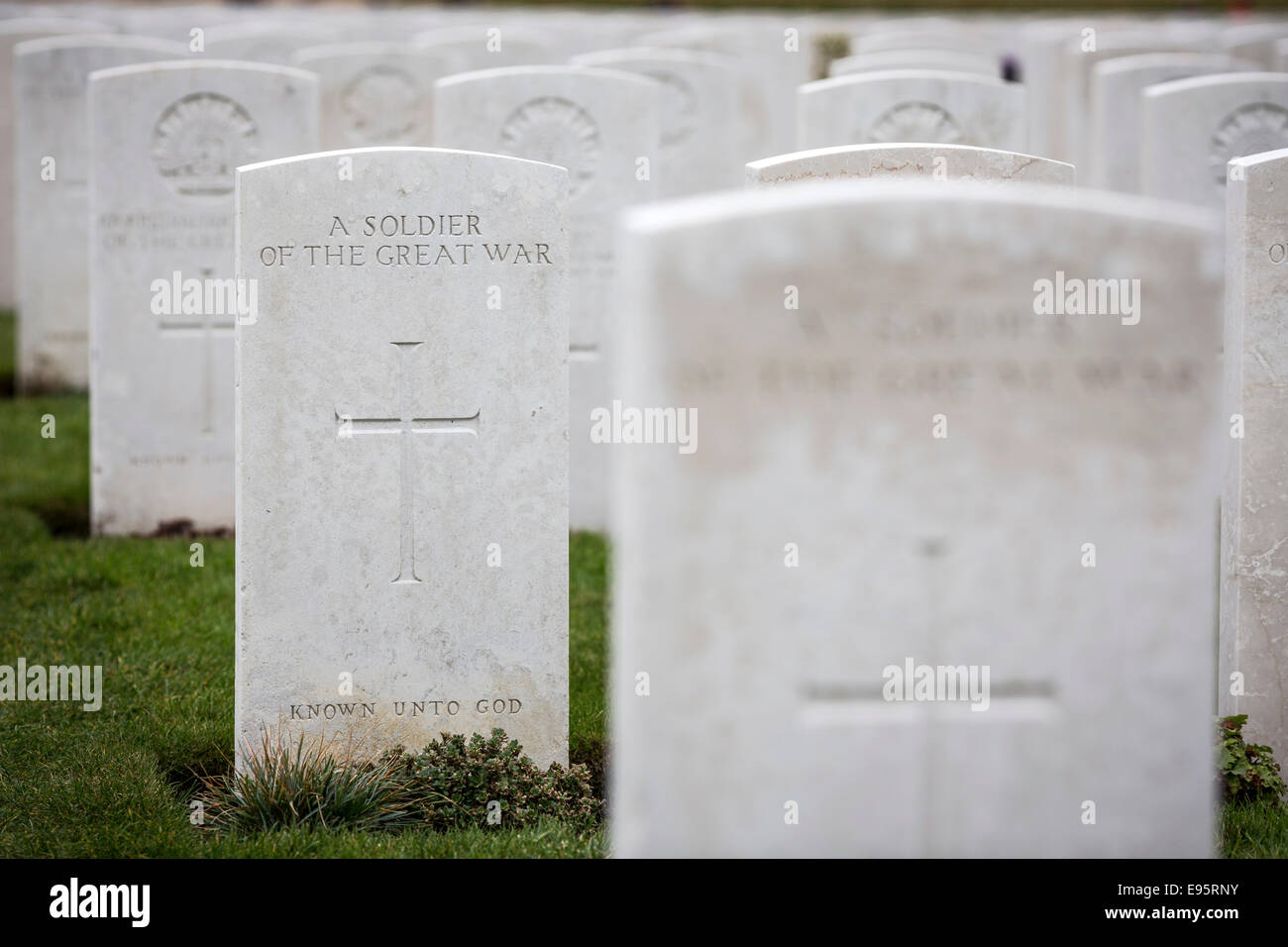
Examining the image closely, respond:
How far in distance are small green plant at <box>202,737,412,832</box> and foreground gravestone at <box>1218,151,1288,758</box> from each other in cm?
253

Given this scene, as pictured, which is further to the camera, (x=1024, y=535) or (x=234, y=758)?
(x=234, y=758)

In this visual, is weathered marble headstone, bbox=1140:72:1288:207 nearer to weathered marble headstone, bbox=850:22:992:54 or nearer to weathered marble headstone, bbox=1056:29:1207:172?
weathered marble headstone, bbox=1056:29:1207:172

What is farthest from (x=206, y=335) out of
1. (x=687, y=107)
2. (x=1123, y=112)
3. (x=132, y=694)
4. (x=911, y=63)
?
(x=1123, y=112)

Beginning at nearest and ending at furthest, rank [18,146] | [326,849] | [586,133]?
[326,849]
[586,133]
[18,146]

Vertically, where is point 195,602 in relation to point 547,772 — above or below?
above

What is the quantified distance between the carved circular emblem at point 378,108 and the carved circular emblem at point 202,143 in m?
2.31

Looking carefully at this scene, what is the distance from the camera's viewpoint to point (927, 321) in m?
2.59

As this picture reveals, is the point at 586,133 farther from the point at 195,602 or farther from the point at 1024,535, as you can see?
the point at 1024,535

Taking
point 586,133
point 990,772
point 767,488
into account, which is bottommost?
point 990,772

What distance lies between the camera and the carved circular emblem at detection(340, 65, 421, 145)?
897 cm

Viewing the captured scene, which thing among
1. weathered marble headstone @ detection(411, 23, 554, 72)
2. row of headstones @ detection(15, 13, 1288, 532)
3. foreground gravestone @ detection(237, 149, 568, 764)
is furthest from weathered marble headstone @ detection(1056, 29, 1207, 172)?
foreground gravestone @ detection(237, 149, 568, 764)
